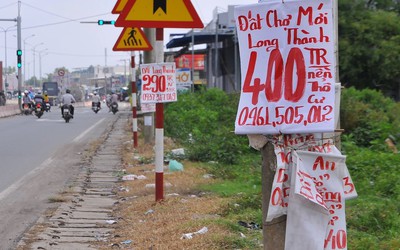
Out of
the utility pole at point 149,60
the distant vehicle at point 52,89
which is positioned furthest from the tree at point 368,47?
the distant vehicle at point 52,89

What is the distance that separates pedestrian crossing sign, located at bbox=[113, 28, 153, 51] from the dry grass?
2426 millimetres

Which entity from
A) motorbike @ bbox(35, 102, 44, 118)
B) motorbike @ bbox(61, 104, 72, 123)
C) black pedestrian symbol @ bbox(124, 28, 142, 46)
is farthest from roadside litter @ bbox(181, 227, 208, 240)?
motorbike @ bbox(35, 102, 44, 118)

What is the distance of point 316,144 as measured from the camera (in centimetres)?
430

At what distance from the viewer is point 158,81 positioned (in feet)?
31.9

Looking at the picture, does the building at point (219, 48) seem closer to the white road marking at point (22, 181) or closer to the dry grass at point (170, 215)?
the white road marking at point (22, 181)

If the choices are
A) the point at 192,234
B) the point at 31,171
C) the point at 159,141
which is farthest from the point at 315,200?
the point at 31,171

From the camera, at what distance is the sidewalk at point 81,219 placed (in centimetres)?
768

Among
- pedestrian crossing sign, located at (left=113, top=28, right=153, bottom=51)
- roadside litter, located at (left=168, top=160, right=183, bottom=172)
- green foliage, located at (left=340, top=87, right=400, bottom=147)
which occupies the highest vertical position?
pedestrian crossing sign, located at (left=113, top=28, right=153, bottom=51)

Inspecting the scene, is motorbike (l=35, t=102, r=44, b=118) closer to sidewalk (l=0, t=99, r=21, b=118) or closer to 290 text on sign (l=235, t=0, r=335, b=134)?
sidewalk (l=0, t=99, r=21, b=118)

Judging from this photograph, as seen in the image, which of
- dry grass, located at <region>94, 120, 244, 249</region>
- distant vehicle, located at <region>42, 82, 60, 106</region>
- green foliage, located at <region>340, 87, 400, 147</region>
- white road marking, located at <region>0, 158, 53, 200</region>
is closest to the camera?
dry grass, located at <region>94, 120, 244, 249</region>

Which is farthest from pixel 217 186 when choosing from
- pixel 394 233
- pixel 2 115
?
pixel 2 115

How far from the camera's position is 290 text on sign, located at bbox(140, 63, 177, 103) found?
31.7ft

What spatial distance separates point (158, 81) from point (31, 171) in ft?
18.9

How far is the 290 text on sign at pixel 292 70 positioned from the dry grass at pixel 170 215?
2.77 meters
